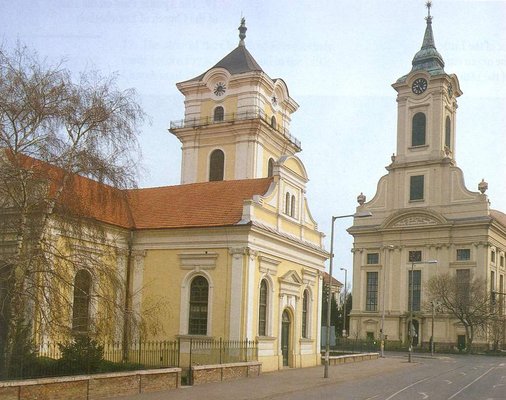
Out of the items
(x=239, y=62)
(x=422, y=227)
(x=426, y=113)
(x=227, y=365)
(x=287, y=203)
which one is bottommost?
(x=227, y=365)

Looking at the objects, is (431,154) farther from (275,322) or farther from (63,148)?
(63,148)

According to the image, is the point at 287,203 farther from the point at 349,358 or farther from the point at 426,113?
the point at 426,113

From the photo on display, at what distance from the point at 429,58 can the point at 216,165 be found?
159 ft

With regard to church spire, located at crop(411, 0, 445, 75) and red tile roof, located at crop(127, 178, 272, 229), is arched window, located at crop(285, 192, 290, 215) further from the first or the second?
church spire, located at crop(411, 0, 445, 75)

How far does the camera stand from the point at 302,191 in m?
38.8

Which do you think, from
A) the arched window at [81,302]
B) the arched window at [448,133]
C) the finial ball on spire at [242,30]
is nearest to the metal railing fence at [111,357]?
the arched window at [81,302]

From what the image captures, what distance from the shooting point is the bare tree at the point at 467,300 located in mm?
70688

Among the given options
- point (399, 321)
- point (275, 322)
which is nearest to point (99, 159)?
point (275, 322)

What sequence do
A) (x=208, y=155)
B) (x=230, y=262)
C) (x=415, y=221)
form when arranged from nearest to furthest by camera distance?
(x=230, y=262) → (x=208, y=155) → (x=415, y=221)

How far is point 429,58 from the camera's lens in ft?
280

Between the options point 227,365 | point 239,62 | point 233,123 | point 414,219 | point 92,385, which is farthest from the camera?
point 414,219

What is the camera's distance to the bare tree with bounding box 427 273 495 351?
7069 cm

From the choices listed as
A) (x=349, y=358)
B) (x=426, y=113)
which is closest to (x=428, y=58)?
(x=426, y=113)

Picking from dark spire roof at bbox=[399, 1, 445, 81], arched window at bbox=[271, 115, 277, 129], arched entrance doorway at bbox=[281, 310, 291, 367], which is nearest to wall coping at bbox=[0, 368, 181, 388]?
arched entrance doorway at bbox=[281, 310, 291, 367]
